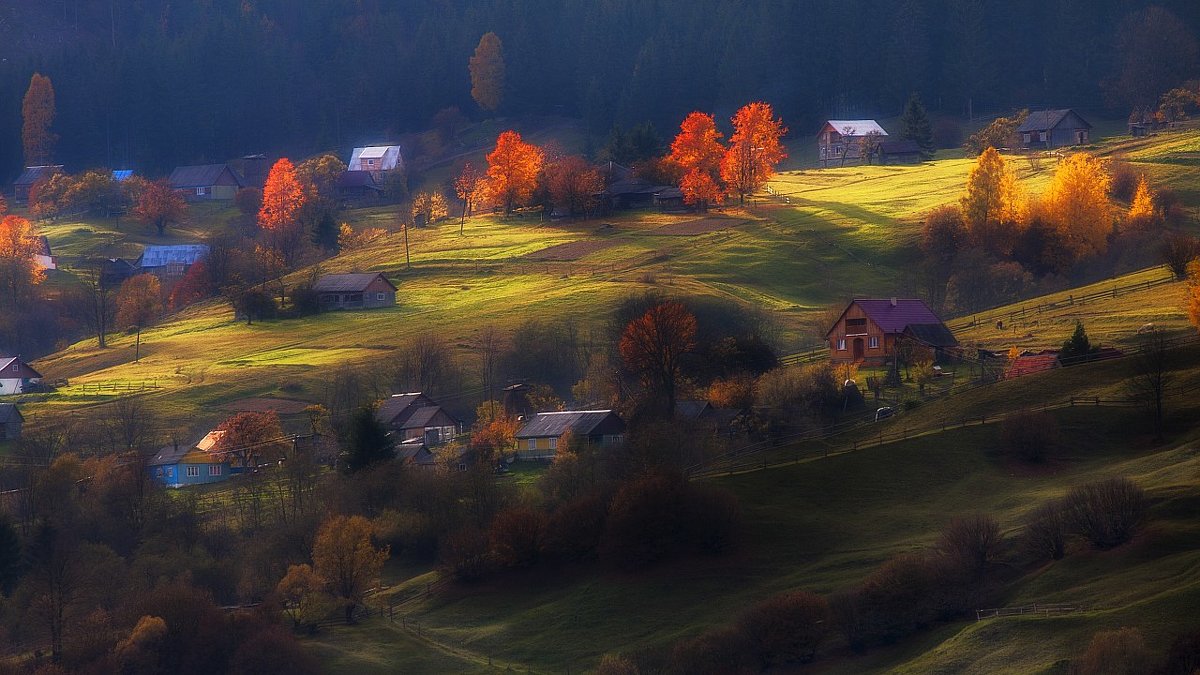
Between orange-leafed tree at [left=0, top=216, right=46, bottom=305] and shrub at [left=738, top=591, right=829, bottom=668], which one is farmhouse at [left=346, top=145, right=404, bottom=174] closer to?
orange-leafed tree at [left=0, top=216, right=46, bottom=305]

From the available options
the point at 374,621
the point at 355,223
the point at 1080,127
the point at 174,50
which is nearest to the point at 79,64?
the point at 174,50

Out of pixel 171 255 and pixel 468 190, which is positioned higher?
pixel 468 190

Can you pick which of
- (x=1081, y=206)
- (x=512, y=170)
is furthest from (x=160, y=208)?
(x=1081, y=206)

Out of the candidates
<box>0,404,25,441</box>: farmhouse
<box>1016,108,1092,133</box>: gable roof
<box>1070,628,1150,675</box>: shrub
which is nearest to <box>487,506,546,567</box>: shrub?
<box>1070,628,1150,675</box>: shrub

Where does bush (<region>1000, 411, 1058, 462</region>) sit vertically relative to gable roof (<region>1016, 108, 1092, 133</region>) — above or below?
below

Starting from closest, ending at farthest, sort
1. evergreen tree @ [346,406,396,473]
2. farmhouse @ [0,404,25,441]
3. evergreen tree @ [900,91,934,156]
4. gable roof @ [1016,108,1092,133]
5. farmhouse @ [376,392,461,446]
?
evergreen tree @ [346,406,396,473] < farmhouse @ [376,392,461,446] < farmhouse @ [0,404,25,441] < gable roof @ [1016,108,1092,133] < evergreen tree @ [900,91,934,156]

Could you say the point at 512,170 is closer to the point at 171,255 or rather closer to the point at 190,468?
the point at 171,255
